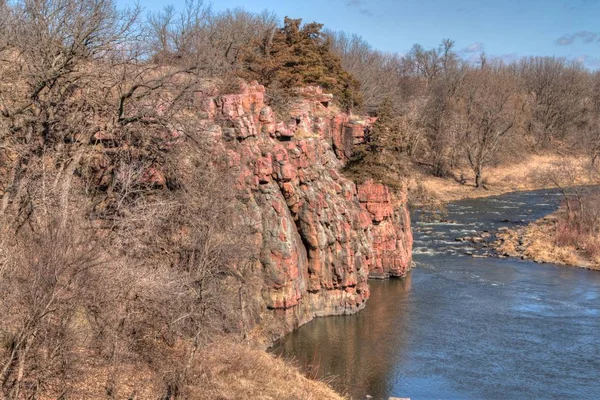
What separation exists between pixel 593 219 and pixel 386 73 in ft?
158

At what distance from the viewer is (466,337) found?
88.2 feet

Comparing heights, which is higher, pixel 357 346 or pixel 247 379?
pixel 247 379

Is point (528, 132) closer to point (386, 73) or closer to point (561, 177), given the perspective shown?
point (386, 73)

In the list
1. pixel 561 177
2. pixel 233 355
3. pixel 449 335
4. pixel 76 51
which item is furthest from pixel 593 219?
pixel 76 51

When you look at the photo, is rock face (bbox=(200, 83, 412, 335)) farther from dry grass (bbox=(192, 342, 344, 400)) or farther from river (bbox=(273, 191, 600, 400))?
dry grass (bbox=(192, 342, 344, 400))

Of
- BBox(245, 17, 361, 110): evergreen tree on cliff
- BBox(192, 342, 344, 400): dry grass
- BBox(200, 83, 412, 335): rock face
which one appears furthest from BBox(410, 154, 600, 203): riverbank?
BBox(192, 342, 344, 400): dry grass

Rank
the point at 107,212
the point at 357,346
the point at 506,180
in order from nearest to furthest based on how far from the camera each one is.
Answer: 1. the point at 107,212
2. the point at 357,346
3. the point at 506,180

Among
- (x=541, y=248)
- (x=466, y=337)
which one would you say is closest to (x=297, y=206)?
(x=466, y=337)

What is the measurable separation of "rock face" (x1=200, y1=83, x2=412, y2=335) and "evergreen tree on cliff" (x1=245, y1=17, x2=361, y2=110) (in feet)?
7.22

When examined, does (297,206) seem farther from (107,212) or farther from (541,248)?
(541,248)

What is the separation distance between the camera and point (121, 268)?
13406mm

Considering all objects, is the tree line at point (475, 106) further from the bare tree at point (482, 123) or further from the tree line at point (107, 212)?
the tree line at point (107, 212)

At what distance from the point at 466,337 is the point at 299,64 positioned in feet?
71.5

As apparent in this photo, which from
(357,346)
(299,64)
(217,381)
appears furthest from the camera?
(299,64)
